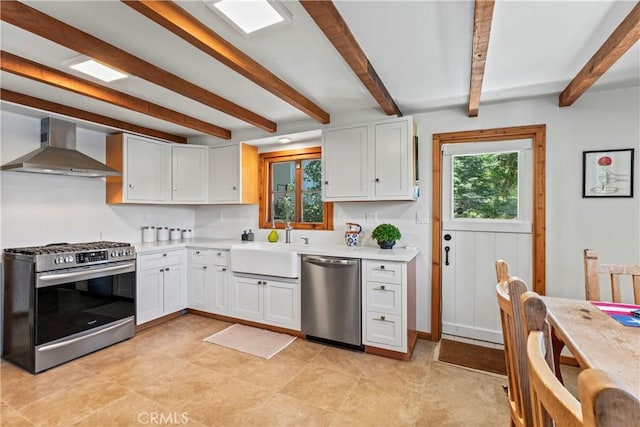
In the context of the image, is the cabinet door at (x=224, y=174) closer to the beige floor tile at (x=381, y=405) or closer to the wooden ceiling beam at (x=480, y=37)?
the beige floor tile at (x=381, y=405)

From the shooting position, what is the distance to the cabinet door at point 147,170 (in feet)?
11.9

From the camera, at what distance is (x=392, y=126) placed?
3.08 meters

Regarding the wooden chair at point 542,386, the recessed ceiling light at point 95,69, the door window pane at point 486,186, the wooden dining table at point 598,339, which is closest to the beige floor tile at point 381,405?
the wooden dining table at point 598,339

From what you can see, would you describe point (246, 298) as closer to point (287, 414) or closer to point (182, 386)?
point (182, 386)

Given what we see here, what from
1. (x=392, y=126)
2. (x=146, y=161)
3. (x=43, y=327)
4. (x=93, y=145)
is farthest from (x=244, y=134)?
(x=43, y=327)

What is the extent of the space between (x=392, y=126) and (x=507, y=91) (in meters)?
1.04

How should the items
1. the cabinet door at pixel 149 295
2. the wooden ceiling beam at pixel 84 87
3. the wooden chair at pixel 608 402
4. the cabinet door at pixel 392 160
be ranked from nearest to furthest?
the wooden chair at pixel 608 402 < the wooden ceiling beam at pixel 84 87 < the cabinet door at pixel 392 160 < the cabinet door at pixel 149 295

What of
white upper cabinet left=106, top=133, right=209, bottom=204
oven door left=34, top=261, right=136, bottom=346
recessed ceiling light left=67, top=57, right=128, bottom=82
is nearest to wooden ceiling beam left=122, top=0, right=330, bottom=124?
recessed ceiling light left=67, top=57, right=128, bottom=82

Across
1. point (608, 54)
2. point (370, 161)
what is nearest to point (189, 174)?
point (370, 161)

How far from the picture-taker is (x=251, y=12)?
167 centimetres

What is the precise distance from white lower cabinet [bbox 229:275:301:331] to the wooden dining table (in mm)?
2209

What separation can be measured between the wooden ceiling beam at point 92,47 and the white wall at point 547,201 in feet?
5.97

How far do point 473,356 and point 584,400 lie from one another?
2863 millimetres

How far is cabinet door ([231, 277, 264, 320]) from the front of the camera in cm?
344
